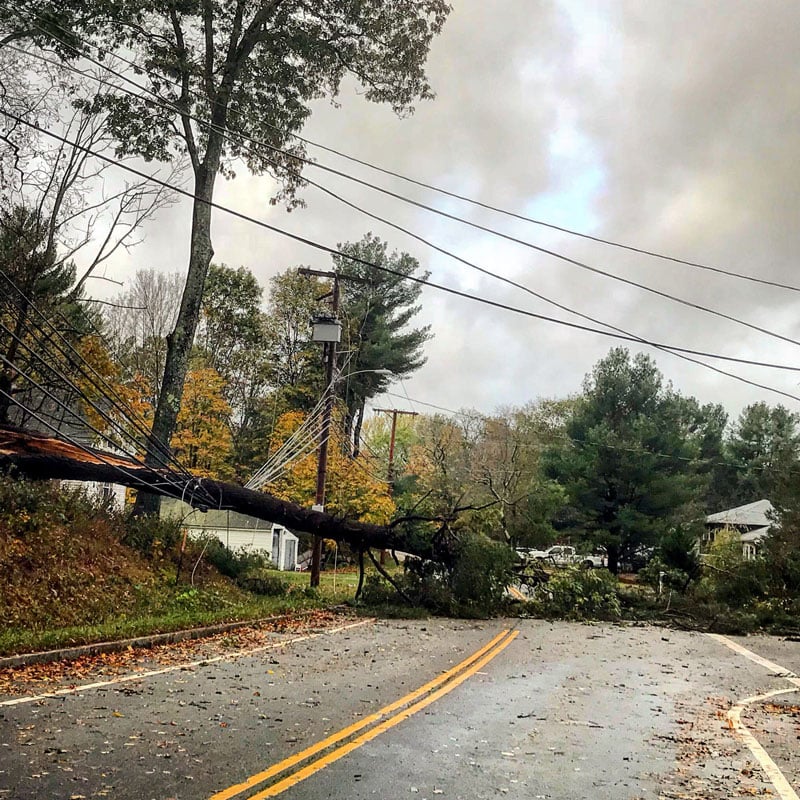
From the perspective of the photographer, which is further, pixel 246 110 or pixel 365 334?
pixel 365 334

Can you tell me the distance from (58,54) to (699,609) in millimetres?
20877

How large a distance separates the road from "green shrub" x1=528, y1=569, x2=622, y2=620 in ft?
23.4

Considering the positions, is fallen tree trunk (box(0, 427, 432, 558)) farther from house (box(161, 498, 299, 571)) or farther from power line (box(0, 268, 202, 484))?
house (box(161, 498, 299, 571))

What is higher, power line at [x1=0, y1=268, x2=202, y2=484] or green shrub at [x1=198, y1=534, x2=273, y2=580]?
power line at [x1=0, y1=268, x2=202, y2=484]

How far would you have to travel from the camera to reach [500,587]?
814 inches

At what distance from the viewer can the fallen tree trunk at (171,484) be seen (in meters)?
18.4

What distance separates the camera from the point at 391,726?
788 centimetres

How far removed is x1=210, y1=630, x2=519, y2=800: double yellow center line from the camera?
19.0 ft

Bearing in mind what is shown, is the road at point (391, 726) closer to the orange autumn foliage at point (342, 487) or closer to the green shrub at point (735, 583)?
the green shrub at point (735, 583)

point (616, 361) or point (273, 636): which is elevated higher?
point (616, 361)

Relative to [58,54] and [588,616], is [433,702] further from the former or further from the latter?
[58,54]

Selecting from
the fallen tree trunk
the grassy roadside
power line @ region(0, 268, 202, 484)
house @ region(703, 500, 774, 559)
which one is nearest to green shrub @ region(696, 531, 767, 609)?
the fallen tree trunk

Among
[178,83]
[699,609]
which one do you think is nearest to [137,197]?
[178,83]

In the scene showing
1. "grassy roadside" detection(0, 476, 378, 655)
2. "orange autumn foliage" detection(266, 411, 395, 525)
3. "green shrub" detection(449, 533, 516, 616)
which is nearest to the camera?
"grassy roadside" detection(0, 476, 378, 655)
